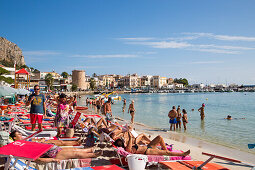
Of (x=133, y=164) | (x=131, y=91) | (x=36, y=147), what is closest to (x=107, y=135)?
(x=133, y=164)

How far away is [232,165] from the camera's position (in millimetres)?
5332

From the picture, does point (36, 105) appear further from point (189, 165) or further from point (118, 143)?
point (189, 165)

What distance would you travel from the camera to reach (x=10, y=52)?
4311 inches

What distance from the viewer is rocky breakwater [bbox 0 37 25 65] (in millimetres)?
104812

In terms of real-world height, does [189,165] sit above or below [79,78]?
below

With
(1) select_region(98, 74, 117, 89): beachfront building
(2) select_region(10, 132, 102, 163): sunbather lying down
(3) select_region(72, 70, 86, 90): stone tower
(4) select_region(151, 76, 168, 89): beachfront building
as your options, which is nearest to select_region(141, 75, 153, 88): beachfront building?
(4) select_region(151, 76, 168, 89): beachfront building

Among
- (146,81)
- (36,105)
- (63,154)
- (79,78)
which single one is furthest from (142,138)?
(146,81)

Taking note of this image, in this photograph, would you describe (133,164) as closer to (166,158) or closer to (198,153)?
(166,158)

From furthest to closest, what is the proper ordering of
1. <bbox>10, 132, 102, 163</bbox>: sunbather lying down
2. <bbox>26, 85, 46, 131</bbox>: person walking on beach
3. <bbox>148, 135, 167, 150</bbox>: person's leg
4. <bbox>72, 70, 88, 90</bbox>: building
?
<bbox>72, 70, 88, 90</bbox>: building → <bbox>26, 85, 46, 131</bbox>: person walking on beach → <bbox>148, 135, 167, 150</bbox>: person's leg → <bbox>10, 132, 102, 163</bbox>: sunbather lying down

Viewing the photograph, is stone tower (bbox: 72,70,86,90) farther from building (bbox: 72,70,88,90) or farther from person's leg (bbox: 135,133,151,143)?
person's leg (bbox: 135,133,151,143)

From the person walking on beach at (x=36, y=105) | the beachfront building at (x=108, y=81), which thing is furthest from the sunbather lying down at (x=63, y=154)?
the beachfront building at (x=108, y=81)

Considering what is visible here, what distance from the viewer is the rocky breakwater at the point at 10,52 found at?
344ft

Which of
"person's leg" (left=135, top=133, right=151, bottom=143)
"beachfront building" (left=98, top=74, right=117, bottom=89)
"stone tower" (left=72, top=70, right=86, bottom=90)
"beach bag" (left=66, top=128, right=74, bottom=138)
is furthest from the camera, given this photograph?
"beachfront building" (left=98, top=74, right=117, bottom=89)

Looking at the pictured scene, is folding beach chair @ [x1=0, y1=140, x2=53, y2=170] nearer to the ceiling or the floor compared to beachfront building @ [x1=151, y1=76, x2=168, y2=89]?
nearer to the floor
